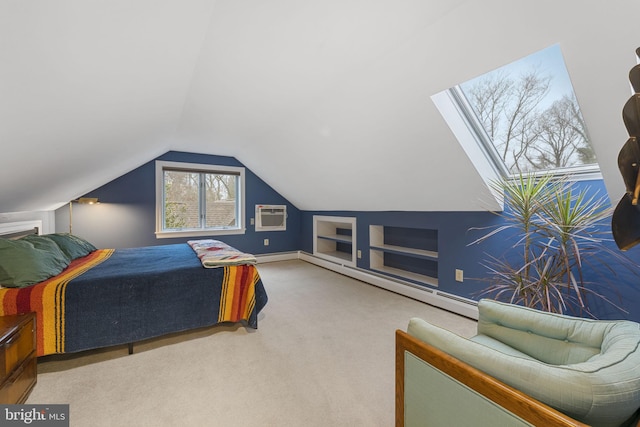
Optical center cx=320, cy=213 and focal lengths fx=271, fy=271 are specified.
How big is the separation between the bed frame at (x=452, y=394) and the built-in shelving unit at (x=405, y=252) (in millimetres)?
2395

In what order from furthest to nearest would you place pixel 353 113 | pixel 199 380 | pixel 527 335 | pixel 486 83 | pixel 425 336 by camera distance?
pixel 353 113
pixel 486 83
pixel 199 380
pixel 527 335
pixel 425 336

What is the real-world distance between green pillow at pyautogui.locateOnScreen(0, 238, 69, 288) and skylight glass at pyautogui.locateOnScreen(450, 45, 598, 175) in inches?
131

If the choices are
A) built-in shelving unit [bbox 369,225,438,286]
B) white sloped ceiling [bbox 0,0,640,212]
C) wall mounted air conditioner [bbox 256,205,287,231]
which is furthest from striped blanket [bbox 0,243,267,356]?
wall mounted air conditioner [bbox 256,205,287,231]

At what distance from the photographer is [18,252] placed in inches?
73.0

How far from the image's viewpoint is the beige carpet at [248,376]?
1490 mm

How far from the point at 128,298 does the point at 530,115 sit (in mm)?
3429

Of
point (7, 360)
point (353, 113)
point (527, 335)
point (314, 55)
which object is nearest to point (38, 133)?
point (7, 360)

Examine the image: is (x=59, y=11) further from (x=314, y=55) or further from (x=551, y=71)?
(x=551, y=71)

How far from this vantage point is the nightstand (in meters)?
1.36

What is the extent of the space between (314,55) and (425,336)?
1.86 m

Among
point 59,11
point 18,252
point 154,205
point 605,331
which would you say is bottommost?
point 605,331

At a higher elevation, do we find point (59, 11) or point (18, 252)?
point (59, 11)

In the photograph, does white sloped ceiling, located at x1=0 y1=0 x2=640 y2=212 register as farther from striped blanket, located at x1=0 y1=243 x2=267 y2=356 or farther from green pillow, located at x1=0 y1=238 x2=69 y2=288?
striped blanket, located at x1=0 y1=243 x2=267 y2=356

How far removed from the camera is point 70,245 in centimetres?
272
